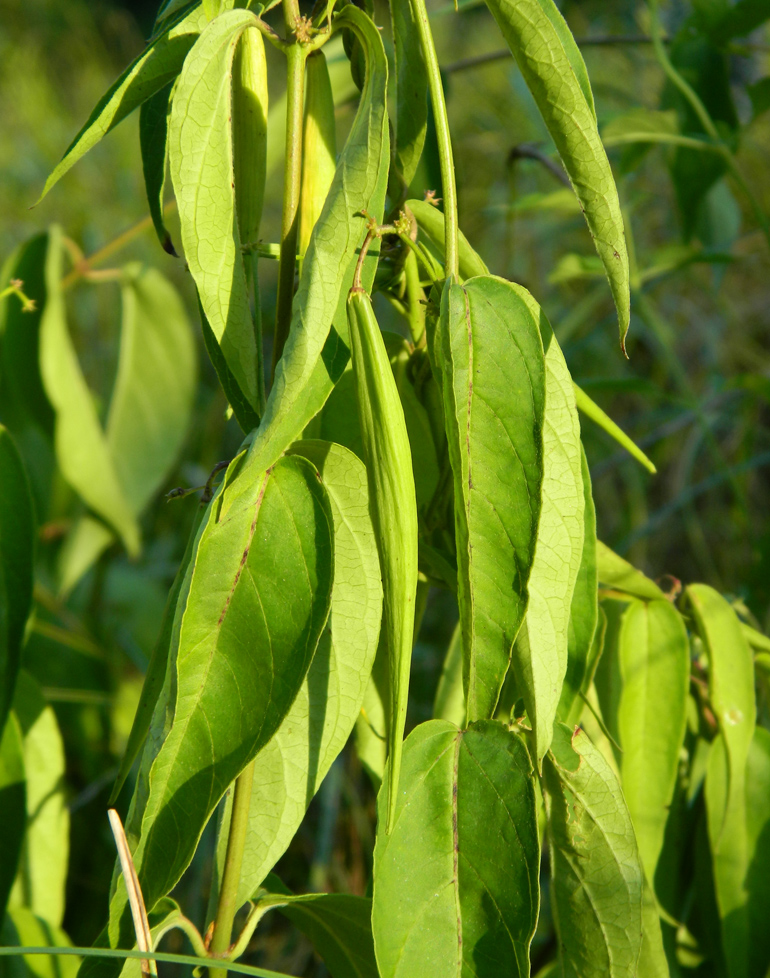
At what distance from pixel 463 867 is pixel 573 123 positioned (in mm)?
296

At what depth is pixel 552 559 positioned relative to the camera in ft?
1.15

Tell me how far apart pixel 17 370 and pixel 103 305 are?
1.34m

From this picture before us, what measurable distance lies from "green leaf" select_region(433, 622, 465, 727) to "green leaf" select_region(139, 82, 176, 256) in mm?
268

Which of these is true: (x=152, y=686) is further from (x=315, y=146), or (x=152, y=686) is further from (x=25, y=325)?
(x=25, y=325)

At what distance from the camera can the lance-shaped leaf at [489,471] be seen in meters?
0.31

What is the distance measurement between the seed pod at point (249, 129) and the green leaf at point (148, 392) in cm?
61

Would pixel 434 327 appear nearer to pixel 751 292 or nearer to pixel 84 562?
pixel 84 562

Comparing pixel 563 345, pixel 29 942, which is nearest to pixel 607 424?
pixel 29 942

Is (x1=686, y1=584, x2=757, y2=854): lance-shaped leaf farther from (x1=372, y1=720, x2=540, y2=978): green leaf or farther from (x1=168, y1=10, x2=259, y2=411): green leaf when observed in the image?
(x1=168, y1=10, x2=259, y2=411): green leaf

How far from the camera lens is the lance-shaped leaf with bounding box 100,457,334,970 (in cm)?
34

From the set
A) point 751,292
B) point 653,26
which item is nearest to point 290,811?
point 653,26

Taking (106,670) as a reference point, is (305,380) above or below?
above

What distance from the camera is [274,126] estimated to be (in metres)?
0.73

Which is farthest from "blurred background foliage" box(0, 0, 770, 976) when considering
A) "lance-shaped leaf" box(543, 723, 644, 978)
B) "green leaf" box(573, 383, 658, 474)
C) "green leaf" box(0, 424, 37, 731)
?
"lance-shaped leaf" box(543, 723, 644, 978)
